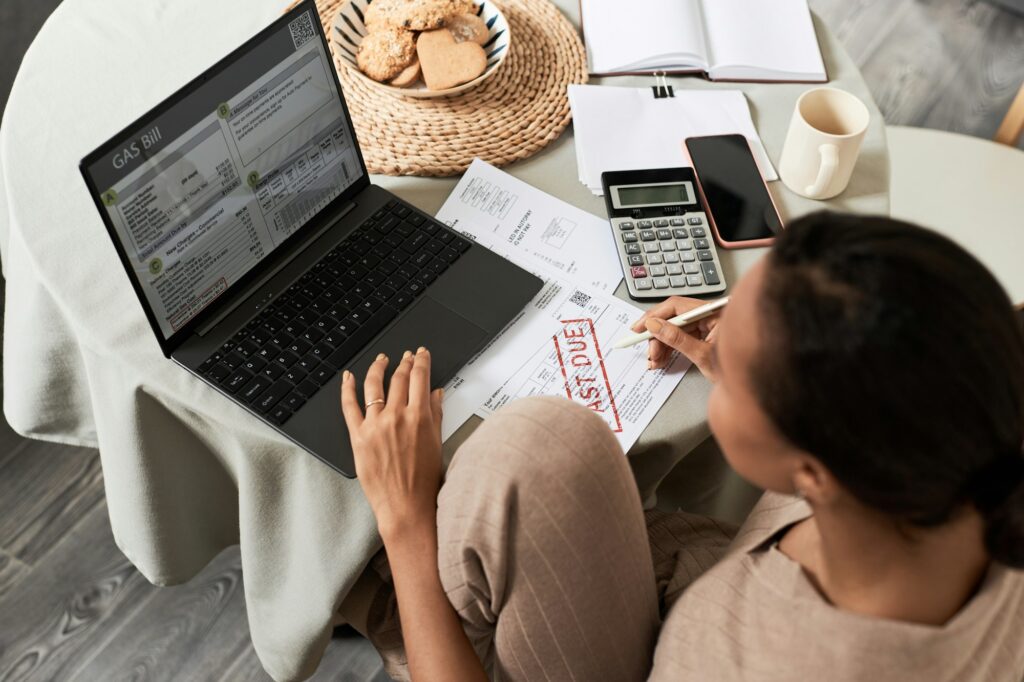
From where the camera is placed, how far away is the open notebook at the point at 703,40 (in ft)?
3.85

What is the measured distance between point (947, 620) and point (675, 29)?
2.63ft

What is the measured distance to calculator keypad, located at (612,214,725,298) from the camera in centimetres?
97

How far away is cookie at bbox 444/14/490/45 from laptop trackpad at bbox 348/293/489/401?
14.1 inches

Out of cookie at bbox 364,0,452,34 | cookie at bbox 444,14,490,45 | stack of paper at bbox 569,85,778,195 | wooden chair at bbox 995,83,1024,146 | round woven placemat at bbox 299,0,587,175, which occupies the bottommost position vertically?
wooden chair at bbox 995,83,1024,146

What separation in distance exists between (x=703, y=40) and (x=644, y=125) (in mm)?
168

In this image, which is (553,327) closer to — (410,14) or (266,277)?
(266,277)

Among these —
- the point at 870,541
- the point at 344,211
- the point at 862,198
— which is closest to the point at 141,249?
the point at 344,211

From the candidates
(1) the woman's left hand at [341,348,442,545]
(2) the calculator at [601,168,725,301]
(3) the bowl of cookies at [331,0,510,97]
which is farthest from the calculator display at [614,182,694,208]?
(1) the woman's left hand at [341,348,442,545]

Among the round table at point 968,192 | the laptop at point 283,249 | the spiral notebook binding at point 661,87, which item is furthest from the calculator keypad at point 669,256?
the round table at point 968,192

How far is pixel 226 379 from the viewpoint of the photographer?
0.88 meters

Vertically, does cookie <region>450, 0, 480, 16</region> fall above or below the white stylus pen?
above

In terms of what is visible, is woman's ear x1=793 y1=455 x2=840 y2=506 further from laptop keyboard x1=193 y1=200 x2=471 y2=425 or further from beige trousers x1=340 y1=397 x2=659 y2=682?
laptop keyboard x1=193 y1=200 x2=471 y2=425

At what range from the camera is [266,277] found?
3.12ft

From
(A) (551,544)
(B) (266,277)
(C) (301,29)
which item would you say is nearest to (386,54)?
(C) (301,29)
